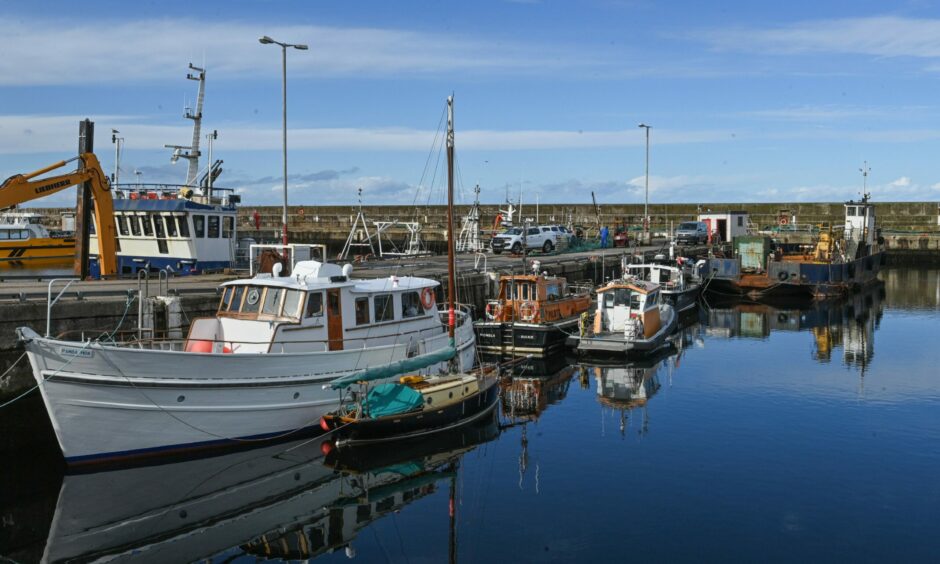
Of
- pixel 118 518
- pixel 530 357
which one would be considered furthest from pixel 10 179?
pixel 530 357

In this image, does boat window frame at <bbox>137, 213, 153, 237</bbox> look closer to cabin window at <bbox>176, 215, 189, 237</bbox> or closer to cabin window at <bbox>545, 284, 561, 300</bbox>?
cabin window at <bbox>176, 215, 189, 237</bbox>

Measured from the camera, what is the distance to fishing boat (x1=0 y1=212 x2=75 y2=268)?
132 ft

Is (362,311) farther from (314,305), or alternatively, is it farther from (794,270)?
(794,270)

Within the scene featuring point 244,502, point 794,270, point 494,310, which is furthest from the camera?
point 794,270

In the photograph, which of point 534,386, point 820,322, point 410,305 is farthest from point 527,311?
point 820,322

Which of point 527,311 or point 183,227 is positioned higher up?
point 183,227

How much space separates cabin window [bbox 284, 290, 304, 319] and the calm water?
3044 millimetres

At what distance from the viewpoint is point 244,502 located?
53.4 ft

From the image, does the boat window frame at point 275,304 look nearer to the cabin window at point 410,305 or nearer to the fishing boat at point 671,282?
the cabin window at point 410,305

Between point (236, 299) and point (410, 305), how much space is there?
4709 mm

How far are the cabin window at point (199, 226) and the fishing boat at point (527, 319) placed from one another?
11.2m

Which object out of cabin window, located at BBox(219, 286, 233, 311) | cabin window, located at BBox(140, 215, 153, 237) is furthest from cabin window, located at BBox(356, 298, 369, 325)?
cabin window, located at BBox(140, 215, 153, 237)

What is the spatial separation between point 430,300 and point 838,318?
90.9 feet

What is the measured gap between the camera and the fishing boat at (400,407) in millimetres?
18953
